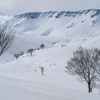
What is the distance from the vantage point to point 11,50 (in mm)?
82688

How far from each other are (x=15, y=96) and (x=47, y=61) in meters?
28.8

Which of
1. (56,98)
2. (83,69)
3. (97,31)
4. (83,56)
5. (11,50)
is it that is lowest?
(56,98)

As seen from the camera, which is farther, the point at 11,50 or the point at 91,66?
the point at 11,50

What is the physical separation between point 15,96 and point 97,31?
211 meters

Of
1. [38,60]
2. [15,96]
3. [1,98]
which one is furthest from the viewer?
[38,60]

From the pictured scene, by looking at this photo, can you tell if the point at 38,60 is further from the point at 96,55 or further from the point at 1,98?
the point at 1,98

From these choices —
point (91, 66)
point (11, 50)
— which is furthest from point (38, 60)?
point (11, 50)

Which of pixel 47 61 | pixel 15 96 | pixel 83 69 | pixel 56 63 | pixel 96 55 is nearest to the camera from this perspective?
pixel 15 96

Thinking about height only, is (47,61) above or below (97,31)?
below

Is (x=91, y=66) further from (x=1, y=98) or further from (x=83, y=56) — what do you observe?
(x=1, y=98)

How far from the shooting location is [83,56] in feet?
50.9

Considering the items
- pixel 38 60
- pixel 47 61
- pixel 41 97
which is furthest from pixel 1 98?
pixel 38 60

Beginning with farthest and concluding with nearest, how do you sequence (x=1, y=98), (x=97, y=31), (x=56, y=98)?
1. (x=97, y=31)
2. (x=56, y=98)
3. (x=1, y=98)

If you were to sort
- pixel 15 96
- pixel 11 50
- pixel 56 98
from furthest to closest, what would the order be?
pixel 11 50, pixel 56 98, pixel 15 96
